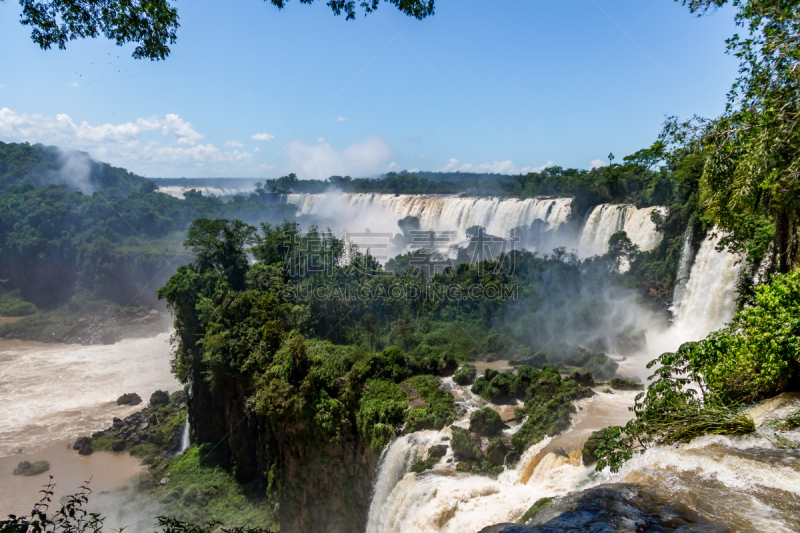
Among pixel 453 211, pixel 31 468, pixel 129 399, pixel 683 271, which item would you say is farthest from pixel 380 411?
pixel 453 211

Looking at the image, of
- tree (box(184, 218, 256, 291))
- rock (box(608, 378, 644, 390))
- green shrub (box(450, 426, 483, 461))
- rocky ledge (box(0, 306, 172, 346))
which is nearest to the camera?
green shrub (box(450, 426, 483, 461))

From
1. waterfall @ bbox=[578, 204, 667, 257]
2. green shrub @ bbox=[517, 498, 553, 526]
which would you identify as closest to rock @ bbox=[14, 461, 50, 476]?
green shrub @ bbox=[517, 498, 553, 526]

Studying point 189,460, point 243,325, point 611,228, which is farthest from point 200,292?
point 611,228

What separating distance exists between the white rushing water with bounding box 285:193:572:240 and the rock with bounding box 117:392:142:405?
865 inches

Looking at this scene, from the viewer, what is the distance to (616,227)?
74.0 ft

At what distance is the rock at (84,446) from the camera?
17.0m

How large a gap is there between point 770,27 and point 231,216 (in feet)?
180

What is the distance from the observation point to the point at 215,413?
16.8 m

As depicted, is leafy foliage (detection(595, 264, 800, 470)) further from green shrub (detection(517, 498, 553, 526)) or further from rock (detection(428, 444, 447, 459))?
rock (detection(428, 444, 447, 459))

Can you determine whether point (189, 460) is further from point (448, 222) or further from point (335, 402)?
point (448, 222)

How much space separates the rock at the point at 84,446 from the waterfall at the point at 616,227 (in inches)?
954

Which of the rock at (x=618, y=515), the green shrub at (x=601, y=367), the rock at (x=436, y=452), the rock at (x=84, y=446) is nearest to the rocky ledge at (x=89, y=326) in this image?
the rock at (x=84, y=446)

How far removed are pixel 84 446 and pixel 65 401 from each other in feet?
16.9

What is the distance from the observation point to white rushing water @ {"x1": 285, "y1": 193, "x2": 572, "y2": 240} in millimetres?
28031
